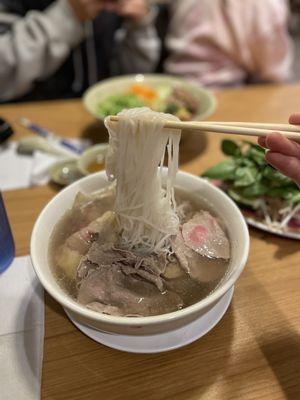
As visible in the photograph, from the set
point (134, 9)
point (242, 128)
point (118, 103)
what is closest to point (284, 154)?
point (242, 128)

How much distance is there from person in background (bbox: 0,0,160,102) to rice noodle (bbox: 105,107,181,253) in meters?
1.11

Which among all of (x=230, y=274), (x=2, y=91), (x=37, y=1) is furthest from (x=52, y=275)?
(x=37, y=1)

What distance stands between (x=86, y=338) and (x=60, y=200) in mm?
322

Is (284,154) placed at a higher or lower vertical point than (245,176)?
higher

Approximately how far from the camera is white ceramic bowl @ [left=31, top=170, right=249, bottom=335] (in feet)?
2.19

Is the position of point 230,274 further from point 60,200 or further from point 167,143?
point 60,200

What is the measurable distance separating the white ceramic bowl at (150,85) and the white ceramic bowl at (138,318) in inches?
18.5

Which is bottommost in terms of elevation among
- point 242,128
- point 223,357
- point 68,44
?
point 223,357

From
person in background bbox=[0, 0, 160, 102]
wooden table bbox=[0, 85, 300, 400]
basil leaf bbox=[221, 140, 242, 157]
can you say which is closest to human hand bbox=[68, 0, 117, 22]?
person in background bbox=[0, 0, 160, 102]

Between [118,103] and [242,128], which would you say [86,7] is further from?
[242,128]

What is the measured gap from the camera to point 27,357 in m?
0.77

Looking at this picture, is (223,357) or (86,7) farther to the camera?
(86,7)

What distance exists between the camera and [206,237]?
0.89 meters

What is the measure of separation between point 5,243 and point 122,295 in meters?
0.36
